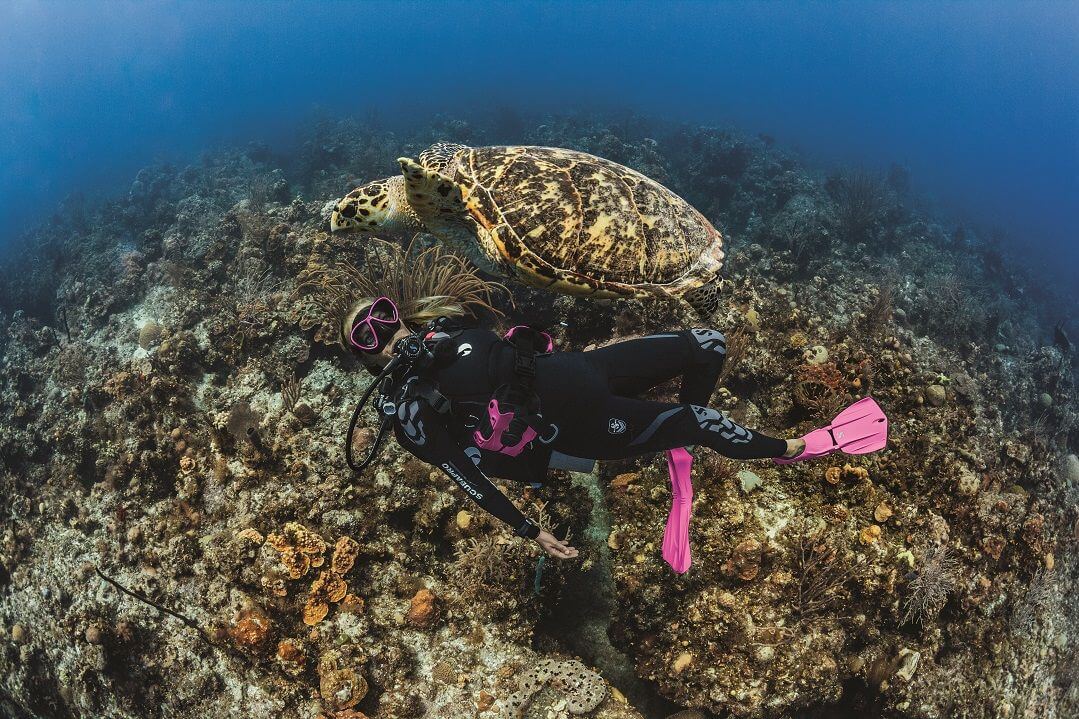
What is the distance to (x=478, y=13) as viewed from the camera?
233 ft

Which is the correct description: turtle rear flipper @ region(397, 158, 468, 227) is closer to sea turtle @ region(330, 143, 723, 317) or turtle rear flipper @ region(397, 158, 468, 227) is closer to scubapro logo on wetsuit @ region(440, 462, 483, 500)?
sea turtle @ region(330, 143, 723, 317)

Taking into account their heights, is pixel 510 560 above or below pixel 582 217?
below

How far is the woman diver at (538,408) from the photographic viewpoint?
2.25m

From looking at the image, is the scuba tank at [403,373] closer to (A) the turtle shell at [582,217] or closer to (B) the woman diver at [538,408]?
(B) the woman diver at [538,408]

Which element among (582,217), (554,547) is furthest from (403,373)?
(582,217)

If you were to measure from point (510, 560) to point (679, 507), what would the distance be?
1218 mm

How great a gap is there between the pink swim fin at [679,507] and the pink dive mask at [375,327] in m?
1.82

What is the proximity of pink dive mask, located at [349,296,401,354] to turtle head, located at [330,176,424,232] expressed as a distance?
203cm

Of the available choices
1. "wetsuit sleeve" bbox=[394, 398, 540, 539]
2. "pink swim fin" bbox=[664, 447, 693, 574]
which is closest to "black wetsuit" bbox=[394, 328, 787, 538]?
"wetsuit sleeve" bbox=[394, 398, 540, 539]

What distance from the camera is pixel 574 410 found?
249cm

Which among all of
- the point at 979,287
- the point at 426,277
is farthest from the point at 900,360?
the point at 979,287

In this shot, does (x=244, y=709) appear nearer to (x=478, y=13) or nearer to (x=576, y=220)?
(x=576, y=220)

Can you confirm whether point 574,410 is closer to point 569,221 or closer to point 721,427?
point 721,427

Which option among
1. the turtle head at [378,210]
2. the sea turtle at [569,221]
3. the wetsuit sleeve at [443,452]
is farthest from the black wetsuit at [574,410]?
the turtle head at [378,210]
